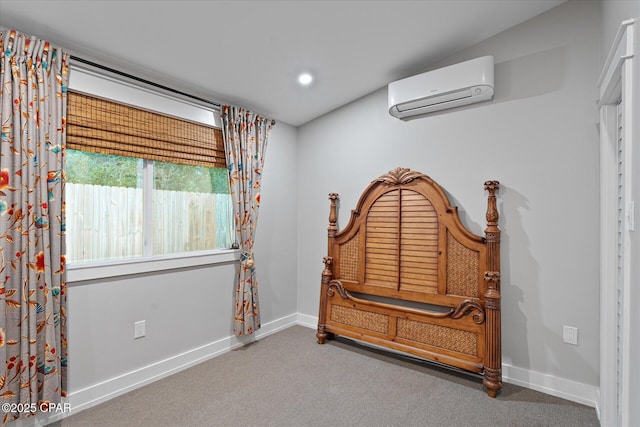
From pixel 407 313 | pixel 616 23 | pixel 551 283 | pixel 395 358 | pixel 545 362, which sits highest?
pixel 616 23

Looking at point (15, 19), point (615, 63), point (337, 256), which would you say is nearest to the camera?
point (615, 63)

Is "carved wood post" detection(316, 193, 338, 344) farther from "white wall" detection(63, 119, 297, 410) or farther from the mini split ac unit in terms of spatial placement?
the mini split ac unit

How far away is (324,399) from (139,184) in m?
2.05

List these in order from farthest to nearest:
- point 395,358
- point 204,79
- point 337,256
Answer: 1. point 337,256
2. point 395,358
3. point 204,79

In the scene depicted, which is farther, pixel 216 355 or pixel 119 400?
pixel 216 355

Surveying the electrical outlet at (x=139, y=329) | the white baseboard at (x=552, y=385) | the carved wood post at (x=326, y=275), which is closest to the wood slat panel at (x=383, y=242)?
the carved wood post at (x=326, y=275)

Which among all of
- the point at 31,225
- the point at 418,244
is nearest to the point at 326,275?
the point at 418,244

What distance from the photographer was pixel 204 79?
2635mm

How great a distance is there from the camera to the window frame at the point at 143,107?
7.06ft

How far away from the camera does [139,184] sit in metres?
2.56

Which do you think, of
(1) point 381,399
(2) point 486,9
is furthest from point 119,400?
(2) point 486,9

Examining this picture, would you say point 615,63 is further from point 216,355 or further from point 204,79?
point 216,355

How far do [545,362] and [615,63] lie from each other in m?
1.97

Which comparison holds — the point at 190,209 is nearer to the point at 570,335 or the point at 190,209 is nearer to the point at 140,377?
the point at 140,377
